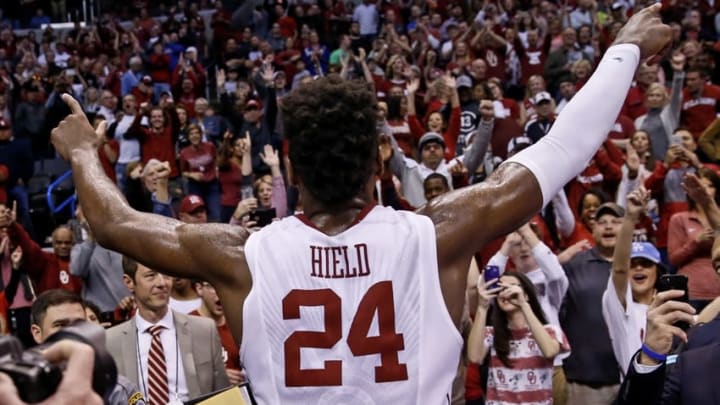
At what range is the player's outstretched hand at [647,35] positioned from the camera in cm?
284

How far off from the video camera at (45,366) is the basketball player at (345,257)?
1.82 ft

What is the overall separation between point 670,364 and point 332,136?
1751 mm

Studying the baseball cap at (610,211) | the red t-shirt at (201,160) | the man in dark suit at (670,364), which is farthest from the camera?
the red t-shirt at (201,160)

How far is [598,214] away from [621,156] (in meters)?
3.68

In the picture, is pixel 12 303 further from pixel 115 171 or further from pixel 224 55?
pixel 224 55

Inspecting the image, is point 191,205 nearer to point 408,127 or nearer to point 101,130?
point 408,127

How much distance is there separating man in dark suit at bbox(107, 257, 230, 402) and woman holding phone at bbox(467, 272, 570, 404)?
1.53 meters

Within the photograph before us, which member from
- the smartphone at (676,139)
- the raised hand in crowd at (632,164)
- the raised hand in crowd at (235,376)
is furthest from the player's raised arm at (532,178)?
the smartphone at (676,139)

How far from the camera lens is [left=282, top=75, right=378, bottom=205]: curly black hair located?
255 centimetres

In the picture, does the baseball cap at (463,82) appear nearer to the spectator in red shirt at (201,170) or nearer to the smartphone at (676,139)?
the spectator in red shirt at (201,170)

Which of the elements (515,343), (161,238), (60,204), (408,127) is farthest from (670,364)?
(60,204)

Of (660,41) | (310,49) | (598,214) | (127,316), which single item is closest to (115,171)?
(310,49)

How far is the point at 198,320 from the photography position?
18.7 feet

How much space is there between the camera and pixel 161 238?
8.52 feet
